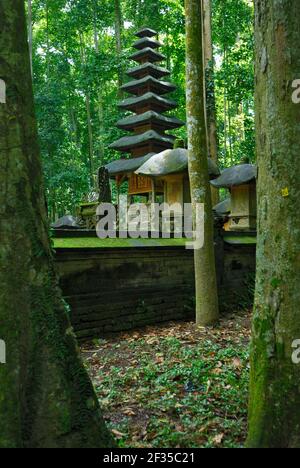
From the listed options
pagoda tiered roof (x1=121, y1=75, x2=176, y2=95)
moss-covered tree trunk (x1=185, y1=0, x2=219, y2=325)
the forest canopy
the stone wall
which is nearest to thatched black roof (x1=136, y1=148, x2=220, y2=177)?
the stone wall

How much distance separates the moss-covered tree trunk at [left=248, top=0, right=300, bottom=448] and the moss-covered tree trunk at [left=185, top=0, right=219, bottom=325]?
15.6 feet

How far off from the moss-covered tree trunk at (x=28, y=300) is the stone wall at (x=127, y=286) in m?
4.47

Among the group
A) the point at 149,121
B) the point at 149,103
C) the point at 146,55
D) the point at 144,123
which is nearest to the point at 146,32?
the point at 146,55

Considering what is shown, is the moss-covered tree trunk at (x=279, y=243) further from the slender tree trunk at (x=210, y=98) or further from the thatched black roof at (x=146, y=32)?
the thatched black roof at (x=146, y=32)

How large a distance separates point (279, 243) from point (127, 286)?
5724mm

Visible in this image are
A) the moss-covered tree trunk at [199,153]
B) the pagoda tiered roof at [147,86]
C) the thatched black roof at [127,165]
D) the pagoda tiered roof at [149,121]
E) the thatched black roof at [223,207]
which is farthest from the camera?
the pagoda tiered roof at [147,86]

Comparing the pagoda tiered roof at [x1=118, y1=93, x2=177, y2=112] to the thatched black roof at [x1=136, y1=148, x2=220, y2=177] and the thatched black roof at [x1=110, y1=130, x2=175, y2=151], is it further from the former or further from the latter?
the thatched black roof at [x1=136, y1=148, x2=220, y2=177]

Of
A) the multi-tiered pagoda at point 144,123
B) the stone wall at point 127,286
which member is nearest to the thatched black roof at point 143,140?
the multi-tiered pagoda at point 144,123

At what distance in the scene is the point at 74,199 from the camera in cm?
2602

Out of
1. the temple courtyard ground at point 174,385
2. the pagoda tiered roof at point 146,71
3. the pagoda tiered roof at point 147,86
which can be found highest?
the pagoda tiered roof at point 146,71

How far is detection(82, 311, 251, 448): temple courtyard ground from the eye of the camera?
3865 mm

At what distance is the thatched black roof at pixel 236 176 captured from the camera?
1233cm

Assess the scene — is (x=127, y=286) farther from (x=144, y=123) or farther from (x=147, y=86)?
(x=147, y=86)
